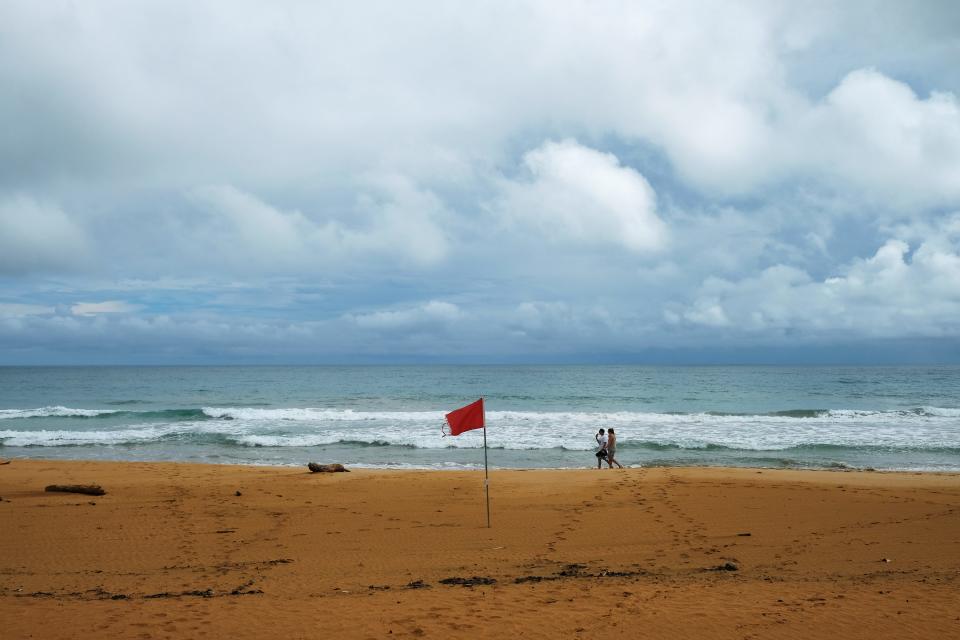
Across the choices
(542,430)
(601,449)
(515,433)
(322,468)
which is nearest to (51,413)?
(515,433)

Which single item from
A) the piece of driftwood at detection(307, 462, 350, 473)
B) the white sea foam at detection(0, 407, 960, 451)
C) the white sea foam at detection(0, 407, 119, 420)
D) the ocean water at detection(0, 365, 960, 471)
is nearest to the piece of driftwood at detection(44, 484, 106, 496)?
the piece of driftwood at detection(307, 462, 350, 473)

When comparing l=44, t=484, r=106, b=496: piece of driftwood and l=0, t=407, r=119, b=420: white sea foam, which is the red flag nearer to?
l=44, t=484, r=106, b=496: piece of driftwood

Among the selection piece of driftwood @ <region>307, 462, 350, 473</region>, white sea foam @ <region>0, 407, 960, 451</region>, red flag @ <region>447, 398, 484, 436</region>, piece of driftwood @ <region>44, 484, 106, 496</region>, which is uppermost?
red flag @ <region>447, 398, 484, 436</region>

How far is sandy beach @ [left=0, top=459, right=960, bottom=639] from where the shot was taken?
20.7 feet

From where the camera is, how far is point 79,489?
14539 millimetres

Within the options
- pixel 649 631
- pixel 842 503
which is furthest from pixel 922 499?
pixel 649 631

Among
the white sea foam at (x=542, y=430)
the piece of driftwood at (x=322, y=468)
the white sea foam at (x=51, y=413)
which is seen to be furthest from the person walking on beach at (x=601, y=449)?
the white sea foam at (x=51, y=413)

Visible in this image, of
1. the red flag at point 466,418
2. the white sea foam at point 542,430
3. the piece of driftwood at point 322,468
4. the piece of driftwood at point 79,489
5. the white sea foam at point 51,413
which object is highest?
the red flag at point 466,418

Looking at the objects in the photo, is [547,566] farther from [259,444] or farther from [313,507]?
[259,444]

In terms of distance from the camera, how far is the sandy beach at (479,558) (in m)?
6.32

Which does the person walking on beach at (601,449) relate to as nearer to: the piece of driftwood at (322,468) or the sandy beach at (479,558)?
the sandy beach at (479,558)

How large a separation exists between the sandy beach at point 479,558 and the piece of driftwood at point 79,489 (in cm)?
29

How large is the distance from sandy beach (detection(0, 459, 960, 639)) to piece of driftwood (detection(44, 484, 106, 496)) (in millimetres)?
291

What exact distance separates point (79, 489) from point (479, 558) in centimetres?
1067
